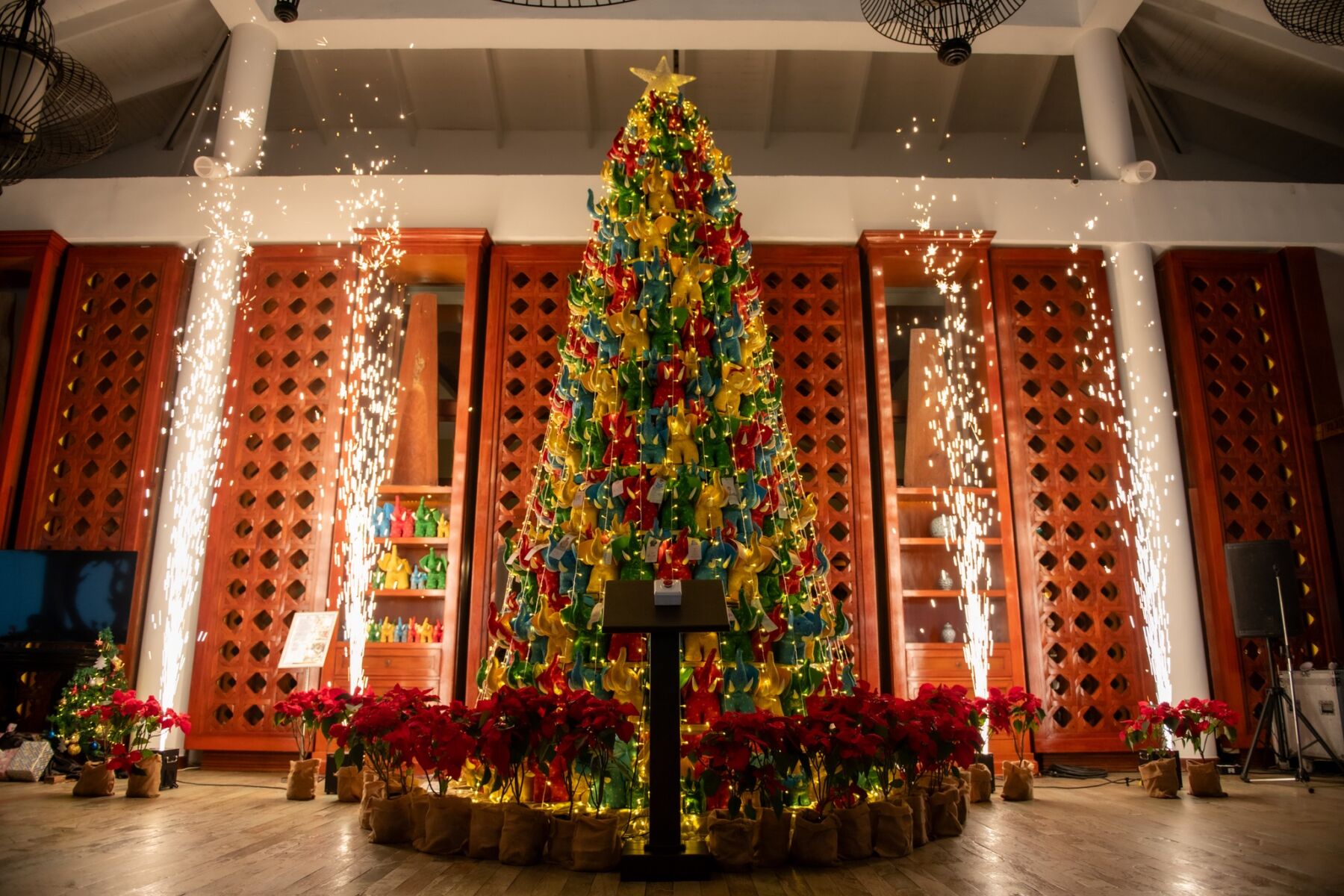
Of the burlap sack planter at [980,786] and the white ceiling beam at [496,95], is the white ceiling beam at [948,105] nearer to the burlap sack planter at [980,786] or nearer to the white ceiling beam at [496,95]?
the white ceiling beam at [496,95]

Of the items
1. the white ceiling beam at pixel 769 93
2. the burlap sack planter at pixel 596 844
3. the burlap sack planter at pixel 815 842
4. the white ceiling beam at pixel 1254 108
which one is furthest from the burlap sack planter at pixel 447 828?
the white ceiling beam at pixel 1254 108

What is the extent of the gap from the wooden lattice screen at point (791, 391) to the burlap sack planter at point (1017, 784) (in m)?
1.38

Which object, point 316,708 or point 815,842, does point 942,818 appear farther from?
point 316,708

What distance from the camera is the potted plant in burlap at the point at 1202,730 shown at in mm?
4023

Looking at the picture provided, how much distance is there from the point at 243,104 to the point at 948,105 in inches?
208

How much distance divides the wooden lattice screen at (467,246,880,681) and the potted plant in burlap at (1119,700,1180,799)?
1.49 meters

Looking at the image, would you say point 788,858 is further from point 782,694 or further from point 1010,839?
point 1010,839

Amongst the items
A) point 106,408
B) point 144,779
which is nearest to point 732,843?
point 144,779

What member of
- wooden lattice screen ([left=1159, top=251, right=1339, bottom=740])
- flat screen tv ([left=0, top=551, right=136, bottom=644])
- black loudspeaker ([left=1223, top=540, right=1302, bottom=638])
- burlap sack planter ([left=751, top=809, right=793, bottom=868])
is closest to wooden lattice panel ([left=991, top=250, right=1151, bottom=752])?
wooden lattice screen ([left=1159, top=251, right=1339, bottom=740])

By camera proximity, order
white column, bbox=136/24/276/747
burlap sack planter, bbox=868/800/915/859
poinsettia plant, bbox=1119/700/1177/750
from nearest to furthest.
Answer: burlap sack planter, bbox=868/800/915/859
poinsettia plant, bbox=1119/700/1177/750
white column, bbox=136/24/276/747

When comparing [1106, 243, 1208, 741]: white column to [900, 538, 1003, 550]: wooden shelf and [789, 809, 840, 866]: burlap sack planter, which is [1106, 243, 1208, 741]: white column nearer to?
[900, 538, 1003, 550]: wooden shelf

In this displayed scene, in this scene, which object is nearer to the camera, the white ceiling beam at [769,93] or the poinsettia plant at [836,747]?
the poinsettia plant at [836,747]

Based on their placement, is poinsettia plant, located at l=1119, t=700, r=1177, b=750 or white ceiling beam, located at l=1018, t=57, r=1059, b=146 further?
white ceiling beam, located at l=1018, t=57, r=1059, b=146

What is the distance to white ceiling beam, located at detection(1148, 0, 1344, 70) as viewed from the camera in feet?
19.7
